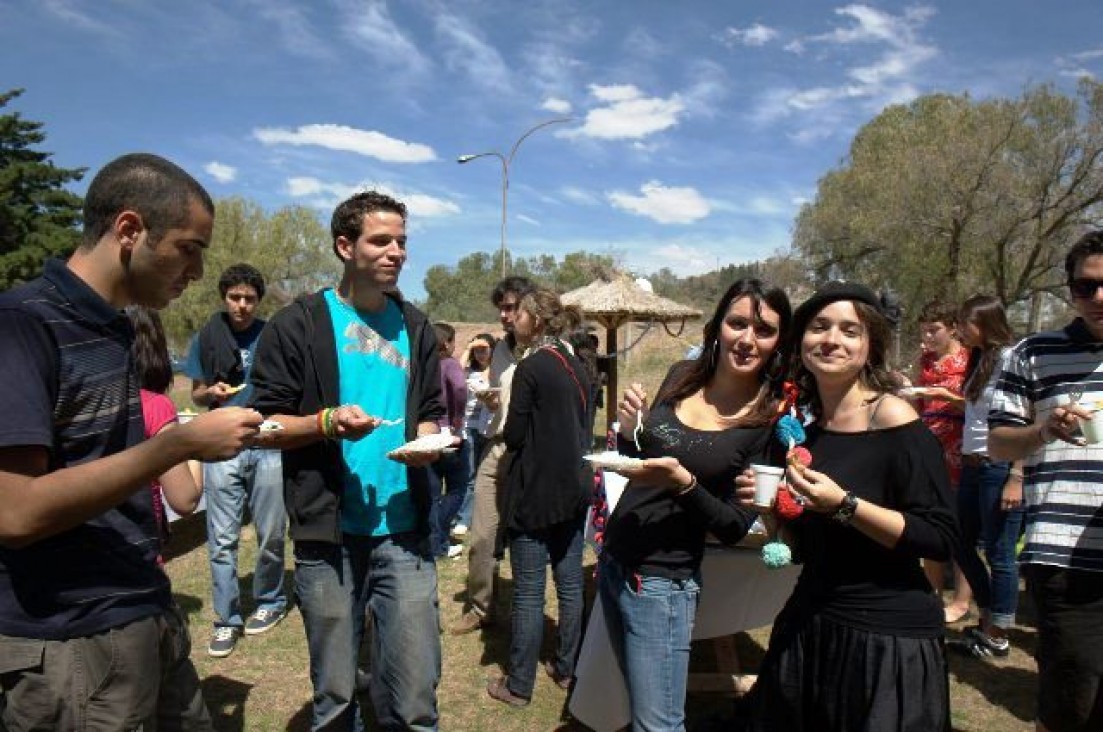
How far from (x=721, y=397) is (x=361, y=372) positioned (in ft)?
4.62

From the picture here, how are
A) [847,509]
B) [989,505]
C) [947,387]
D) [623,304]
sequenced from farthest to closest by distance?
[623,304]
[947,387]
[989,505]
[847,509]

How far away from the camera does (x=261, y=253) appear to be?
4288 cm

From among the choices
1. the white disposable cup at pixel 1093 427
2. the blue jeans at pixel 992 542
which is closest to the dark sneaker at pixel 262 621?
the blue jeans at pixel 992 542

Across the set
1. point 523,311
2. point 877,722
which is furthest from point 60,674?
point 523,311

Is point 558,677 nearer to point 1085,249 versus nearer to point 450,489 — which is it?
point 450,489

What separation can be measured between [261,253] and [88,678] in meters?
45.4

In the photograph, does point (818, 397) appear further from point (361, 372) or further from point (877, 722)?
point (361, 372)

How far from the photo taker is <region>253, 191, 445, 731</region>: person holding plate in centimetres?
249

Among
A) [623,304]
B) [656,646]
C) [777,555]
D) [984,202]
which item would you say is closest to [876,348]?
[777,555]

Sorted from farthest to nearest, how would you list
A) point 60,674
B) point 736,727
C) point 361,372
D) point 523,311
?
point 523,311
point 736,727
point 361,372
point 60,674

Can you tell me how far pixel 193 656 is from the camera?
432 centimetres

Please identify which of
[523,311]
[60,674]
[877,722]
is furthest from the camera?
[523,311]

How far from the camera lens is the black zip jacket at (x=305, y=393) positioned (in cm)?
245

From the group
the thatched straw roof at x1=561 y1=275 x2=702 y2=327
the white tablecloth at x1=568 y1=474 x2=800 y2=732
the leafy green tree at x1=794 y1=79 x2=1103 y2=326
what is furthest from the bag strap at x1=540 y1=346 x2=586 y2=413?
the leafy green tree at x1=794 y1=79 x2=1103 y2=326
